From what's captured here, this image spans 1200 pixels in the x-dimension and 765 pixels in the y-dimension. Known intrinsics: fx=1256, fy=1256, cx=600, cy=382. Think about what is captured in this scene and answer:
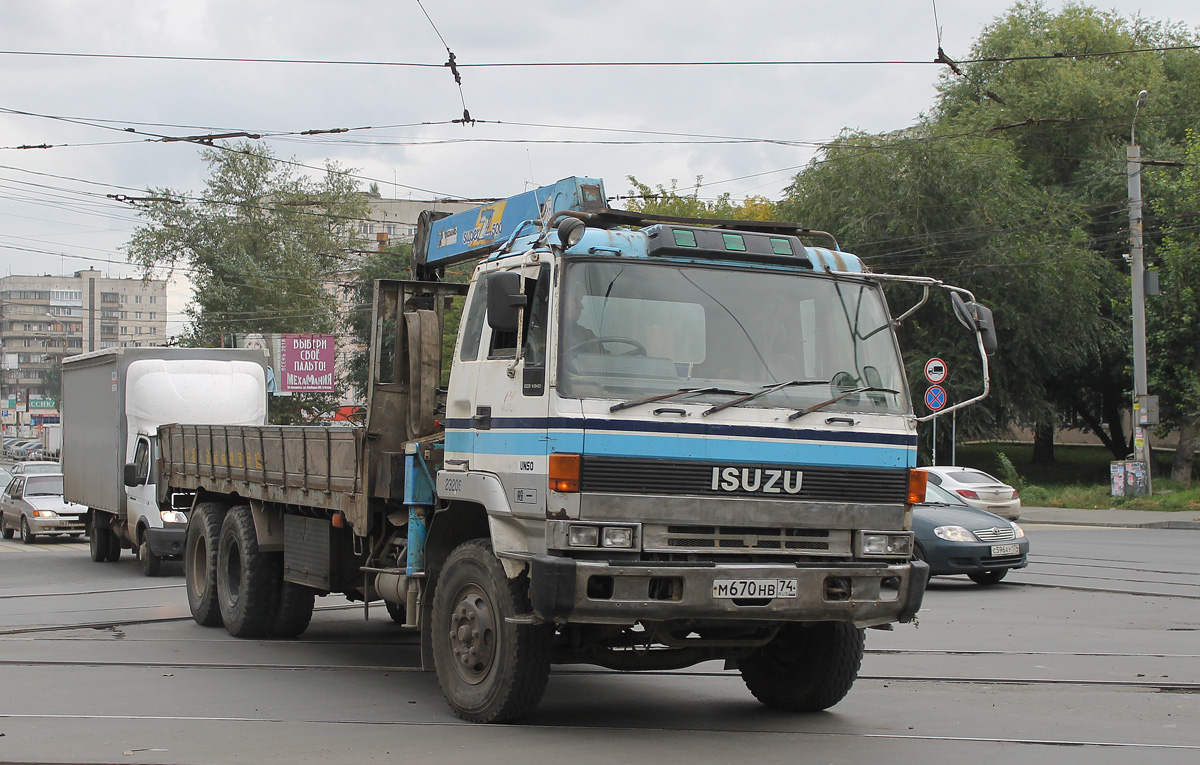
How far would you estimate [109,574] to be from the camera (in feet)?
60.0

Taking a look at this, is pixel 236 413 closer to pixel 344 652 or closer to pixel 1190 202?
pixel 344 652

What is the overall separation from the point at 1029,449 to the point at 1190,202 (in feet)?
74.1

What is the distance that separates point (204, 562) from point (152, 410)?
6.71 meters

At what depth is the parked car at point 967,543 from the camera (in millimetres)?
14711

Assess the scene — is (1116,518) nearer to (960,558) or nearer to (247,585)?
(960,558)

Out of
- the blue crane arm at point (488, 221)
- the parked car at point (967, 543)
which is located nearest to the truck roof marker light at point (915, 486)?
the blue crane arm at point (488, 221)

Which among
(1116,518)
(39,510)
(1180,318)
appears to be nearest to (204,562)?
(39,510)

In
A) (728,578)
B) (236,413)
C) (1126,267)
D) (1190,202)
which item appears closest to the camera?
(728,578)

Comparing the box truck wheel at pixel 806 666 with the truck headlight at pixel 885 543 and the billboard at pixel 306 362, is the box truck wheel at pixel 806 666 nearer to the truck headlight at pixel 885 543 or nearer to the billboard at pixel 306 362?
the truck headlight at pixel 885 543

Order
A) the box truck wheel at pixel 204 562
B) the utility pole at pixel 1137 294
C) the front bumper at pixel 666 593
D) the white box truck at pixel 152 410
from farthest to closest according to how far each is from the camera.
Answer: the utility pole at pixel 1137 294, the white box truck at pixel 152 410, the box truck wheel at pixel 204 562, the front bumper at pixel 666 593

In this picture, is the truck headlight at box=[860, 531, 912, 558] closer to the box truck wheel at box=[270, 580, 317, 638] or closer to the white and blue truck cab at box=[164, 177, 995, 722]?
the white and blue truck cab at box=[164, 177, 995, 722]

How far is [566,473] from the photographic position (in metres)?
6.50

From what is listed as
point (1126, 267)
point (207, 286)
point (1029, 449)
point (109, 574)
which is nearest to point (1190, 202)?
point (1126, 267)

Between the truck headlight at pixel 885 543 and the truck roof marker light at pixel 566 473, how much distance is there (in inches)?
66.1
